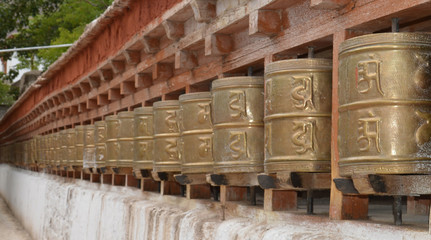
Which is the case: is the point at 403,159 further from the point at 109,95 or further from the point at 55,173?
the point at 55,173

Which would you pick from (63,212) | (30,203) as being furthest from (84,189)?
(30,203)

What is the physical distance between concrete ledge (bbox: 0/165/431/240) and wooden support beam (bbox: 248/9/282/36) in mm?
1209

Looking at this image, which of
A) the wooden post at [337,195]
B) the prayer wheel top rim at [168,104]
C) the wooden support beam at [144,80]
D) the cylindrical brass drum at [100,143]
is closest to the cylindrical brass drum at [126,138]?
the wooden support beam at [144,80]

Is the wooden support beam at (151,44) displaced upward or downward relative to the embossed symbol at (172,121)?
upward

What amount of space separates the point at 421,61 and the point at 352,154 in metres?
0.56

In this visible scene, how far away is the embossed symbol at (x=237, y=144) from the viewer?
5.04 meters

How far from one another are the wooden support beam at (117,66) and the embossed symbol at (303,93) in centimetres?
559

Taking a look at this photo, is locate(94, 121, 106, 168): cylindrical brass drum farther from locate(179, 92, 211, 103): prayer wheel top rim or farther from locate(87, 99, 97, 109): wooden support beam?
locate(179, 92, 211, 103): prayer wheel top rim

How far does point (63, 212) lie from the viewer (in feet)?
44.4

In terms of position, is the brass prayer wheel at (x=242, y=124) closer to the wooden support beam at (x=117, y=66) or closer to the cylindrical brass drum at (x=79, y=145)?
the wooden support beam at (x=117, y=66)

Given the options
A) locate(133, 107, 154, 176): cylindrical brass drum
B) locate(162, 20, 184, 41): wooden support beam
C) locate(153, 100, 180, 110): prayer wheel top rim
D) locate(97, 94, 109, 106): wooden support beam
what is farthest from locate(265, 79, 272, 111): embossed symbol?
locate(97, 94, 109, 106): wooden support beam

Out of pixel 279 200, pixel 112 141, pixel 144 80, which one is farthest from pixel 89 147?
pixel 279 200

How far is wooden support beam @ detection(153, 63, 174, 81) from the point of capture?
770cm

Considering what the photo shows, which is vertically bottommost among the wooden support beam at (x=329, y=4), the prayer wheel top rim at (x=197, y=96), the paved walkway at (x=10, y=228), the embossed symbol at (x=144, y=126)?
the paved walkway at (x=10, y=228)
